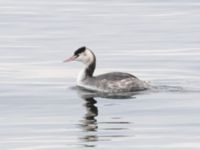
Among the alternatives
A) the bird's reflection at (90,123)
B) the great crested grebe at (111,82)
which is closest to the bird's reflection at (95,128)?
the bird's reflection at (90,123)

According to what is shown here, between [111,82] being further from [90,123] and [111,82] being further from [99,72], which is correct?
[90,123]

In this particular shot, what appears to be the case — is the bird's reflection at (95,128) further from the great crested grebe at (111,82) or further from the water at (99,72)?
the great crested grebe at (111,82)

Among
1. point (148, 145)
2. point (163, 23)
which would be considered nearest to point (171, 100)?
point (148, 145)

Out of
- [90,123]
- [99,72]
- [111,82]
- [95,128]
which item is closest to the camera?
[95,128]

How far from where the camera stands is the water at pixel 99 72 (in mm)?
16219

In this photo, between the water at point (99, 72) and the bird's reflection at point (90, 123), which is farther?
the water at point (99, 72)

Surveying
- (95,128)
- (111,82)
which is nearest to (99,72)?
(111,82)

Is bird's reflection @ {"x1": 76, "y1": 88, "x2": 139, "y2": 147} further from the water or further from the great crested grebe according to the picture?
the great crested grebe

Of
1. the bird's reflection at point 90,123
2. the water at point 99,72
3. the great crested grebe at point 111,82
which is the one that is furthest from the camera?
the great crested grebe at point 111,82

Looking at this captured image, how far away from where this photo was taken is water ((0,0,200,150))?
16219mm

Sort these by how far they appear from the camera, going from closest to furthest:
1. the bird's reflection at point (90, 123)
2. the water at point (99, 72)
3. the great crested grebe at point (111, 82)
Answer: the bird's reflection at point (90, 123)
the water at point (99, 72)
the great crested grebe at point (111, 82)

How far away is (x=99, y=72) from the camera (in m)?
24.5

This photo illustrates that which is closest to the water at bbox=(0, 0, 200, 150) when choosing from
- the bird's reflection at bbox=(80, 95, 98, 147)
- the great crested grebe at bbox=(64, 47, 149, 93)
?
the bird's reflection at bbox=(80, 95, 98, 147)

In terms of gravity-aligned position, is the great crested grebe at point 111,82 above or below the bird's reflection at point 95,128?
above
